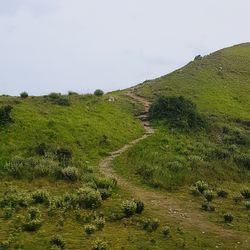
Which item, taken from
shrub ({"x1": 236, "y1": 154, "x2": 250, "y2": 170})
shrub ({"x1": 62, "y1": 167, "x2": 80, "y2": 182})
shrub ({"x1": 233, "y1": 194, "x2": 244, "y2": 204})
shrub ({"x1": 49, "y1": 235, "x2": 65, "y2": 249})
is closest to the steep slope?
shrub ({"x1": 236, "y1": 154, "x2": 250, "y2": 170})

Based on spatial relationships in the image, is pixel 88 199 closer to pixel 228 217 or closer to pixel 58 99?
pixel 228 217

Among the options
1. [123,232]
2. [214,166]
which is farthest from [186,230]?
[214,166]

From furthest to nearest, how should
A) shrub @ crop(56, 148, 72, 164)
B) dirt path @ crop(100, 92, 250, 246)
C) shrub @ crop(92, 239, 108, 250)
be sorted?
1. shrub @ crop(56, 148, 72, 164)
2. dirt path @ crop(100, 92, 250, 246)
3. shrub @ crop(92, 239, 108, 250)

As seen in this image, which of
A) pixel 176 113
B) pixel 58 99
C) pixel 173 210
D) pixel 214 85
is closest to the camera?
pixel 173 210

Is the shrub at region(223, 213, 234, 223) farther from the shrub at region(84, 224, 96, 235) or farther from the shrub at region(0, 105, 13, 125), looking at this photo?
the shrub at region(0, 105, 13, 125)

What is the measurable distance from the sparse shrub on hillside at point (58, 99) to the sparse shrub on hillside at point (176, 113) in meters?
9.36

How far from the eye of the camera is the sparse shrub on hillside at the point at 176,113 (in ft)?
171

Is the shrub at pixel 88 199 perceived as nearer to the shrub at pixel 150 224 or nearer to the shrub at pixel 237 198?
the shrub at pixel 150 224

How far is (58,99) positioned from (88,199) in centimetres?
2737

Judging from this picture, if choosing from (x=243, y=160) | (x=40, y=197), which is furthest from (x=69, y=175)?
(x=243, y=160)

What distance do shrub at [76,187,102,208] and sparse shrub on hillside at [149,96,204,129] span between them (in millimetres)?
22967

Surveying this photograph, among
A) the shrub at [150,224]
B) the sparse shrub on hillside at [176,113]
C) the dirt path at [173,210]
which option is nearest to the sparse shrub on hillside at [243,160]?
the sparse shrub on hillside at [176,113]

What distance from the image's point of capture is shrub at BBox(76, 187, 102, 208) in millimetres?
28891

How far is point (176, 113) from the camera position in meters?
54.0
